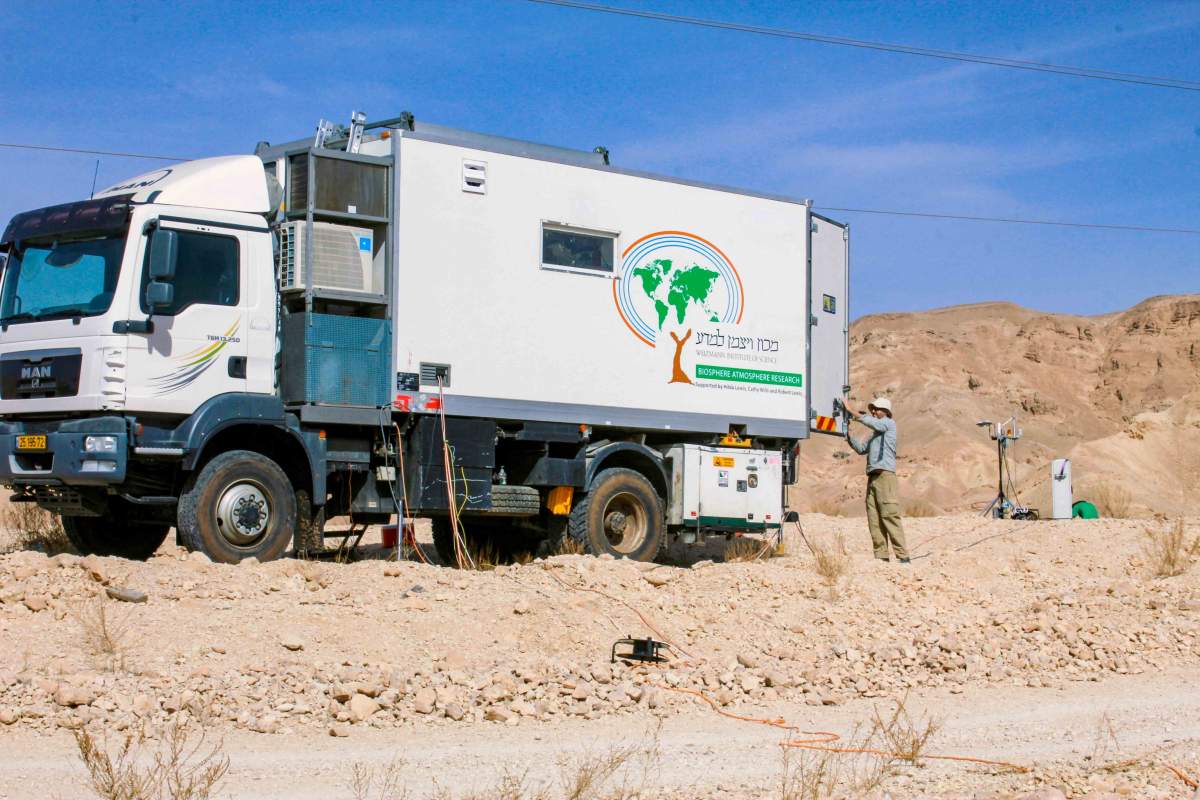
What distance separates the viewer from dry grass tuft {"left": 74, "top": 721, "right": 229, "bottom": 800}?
6.31 meters

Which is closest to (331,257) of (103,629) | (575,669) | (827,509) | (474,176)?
(474,176)

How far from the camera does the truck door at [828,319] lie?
1697 cm

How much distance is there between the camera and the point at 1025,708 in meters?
9.35

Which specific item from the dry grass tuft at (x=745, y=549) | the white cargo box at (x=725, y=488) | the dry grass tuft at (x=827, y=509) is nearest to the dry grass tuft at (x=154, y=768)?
the white cargo box at (x=725, y=488)

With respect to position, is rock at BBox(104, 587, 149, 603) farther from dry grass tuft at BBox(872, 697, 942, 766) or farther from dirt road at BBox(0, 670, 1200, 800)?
dry grass tuft at BBox(872, 697, 942, 766)

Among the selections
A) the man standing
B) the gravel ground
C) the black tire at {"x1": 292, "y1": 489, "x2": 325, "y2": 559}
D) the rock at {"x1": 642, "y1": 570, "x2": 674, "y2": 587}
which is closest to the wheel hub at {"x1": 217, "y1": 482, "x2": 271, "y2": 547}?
the black tire at {"x1": 292, "y1": 489, "x2": 325, "y2": 559}

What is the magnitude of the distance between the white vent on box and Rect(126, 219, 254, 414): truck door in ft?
7.51

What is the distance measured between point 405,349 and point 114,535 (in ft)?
10.8

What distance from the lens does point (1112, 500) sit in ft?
92.1

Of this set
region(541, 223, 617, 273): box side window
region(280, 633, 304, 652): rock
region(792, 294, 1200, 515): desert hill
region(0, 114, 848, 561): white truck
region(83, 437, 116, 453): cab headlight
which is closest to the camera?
region(280, 633, 304, 652): rock

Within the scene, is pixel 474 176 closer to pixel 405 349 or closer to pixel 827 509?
pixel 405 349

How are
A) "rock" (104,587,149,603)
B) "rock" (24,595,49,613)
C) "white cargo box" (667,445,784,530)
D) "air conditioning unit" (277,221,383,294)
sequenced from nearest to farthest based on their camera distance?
1. "rock" (24,595,49,613)
2. "rock" (104,587,149,603)
3. "air conditioning unit" (277,221,383,294)
4. "white cargo box" (667,445,784,530)

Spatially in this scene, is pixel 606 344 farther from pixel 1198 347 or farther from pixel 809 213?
pixel 1198 347

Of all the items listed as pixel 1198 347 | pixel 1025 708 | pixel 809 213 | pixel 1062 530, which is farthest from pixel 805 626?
pixel 1198 347
